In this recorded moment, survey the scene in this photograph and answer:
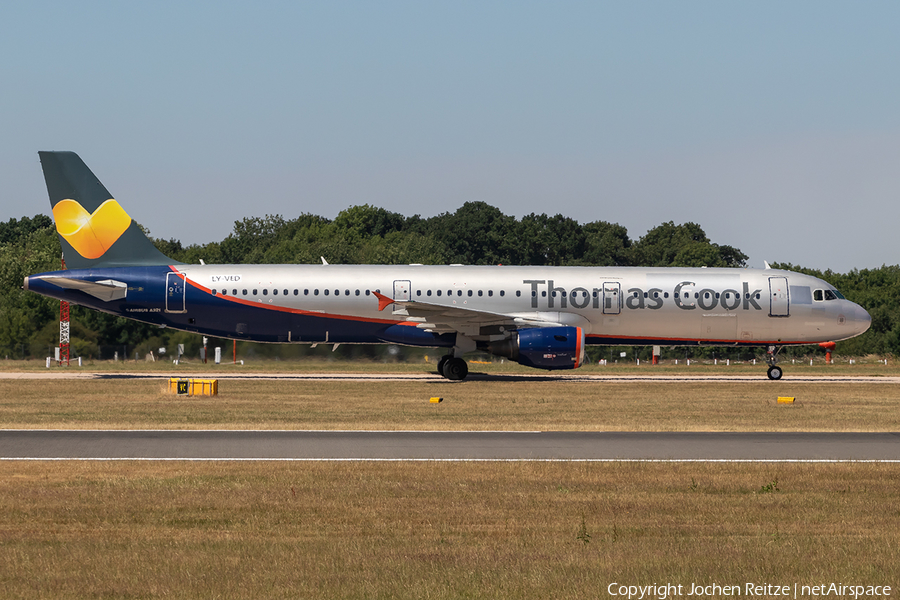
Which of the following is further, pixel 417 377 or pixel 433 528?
pixel 417 377

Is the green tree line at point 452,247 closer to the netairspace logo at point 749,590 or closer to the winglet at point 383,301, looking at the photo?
the winglet at point 383,301

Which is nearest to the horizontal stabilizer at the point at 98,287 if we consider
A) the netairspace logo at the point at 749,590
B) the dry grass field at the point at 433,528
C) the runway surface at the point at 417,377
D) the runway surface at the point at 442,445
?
the runway surface at the point at 417,377

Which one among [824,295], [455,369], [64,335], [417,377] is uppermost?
[824,295]

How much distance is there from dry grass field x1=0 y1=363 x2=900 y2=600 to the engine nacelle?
18501 millimetres

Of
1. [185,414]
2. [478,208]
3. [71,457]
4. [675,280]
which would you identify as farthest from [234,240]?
[71,457]

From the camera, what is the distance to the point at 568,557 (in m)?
9.23

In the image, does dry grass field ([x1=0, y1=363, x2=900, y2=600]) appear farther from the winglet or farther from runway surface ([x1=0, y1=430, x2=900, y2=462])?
the winglet

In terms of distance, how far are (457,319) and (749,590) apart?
26.2 m

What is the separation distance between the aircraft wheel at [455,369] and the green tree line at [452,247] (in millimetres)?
30758

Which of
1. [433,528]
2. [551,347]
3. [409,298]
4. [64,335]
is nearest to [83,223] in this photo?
[409,298]

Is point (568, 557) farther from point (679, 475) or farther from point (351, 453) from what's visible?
point (351, 453)

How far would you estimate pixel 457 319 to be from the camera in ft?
112

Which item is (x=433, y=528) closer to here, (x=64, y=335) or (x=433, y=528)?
(x=433, y=528)

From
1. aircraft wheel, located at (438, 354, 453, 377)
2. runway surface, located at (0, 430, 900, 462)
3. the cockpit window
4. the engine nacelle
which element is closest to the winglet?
aircraft wheel, located at (438, 354, 453, 377)
